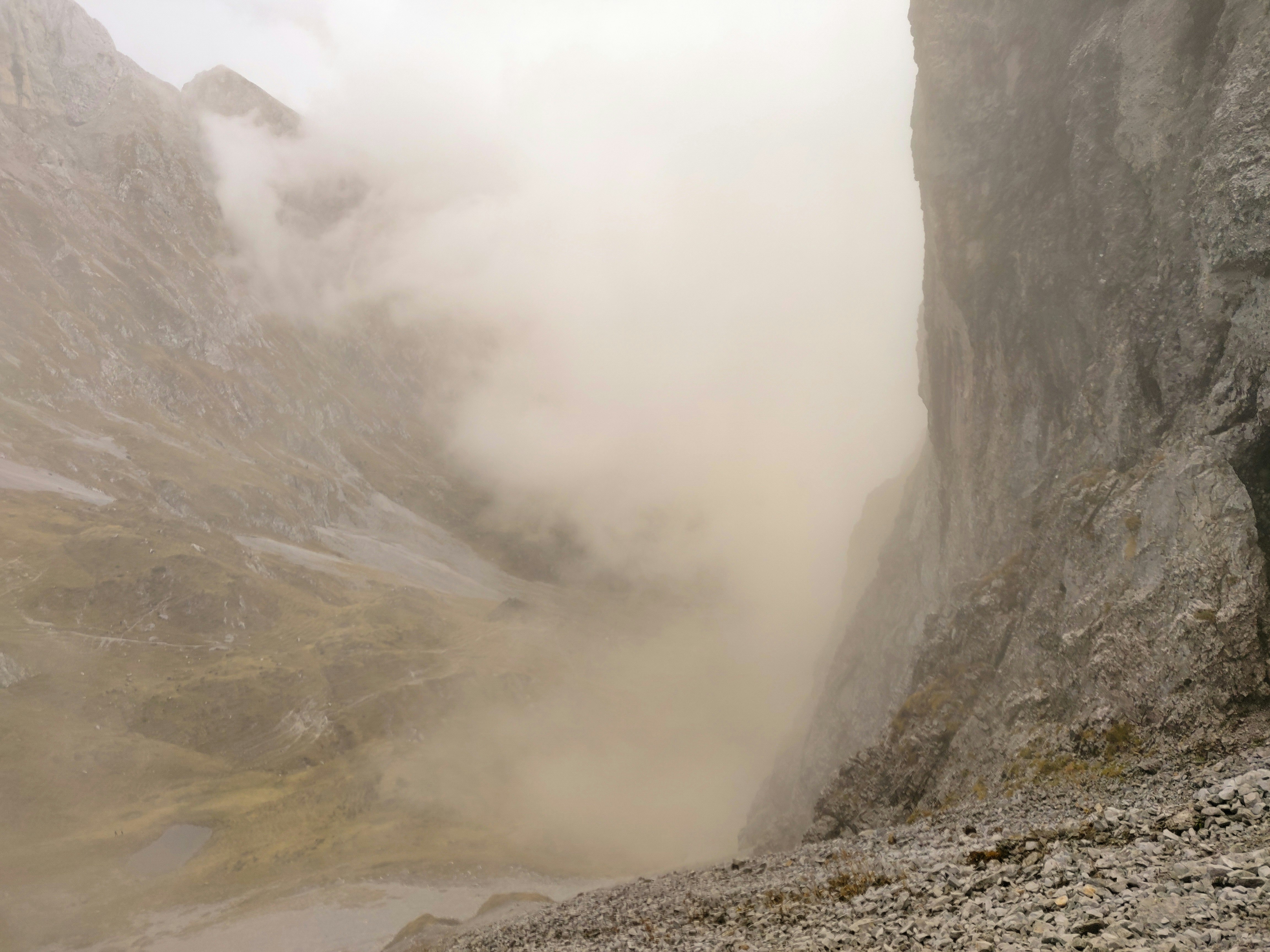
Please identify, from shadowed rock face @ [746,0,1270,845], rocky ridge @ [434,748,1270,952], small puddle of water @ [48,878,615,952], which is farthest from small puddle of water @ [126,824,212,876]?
rocky ridge @ [434,748,1270,952]

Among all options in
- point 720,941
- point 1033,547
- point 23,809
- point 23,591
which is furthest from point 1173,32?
point 23,591

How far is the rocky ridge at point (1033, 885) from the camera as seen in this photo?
12.8 meters

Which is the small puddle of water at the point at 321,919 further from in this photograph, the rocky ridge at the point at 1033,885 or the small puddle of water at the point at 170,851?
the rocky ridge at the point at 1033,885

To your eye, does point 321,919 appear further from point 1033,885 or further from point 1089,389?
point 1089,389

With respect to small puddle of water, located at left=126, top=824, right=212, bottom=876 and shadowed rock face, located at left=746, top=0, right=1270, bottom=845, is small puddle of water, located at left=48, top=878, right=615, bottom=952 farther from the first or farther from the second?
shadowed rock face, located at left=746, top=0, right=1270, bottom=845

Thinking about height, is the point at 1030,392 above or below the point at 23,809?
below

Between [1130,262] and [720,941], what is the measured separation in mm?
43143

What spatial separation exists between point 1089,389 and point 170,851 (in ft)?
458

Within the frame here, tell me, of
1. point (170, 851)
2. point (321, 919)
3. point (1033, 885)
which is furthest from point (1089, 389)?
point (170, 851)

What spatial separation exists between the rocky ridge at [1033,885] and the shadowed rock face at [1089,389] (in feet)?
21.2

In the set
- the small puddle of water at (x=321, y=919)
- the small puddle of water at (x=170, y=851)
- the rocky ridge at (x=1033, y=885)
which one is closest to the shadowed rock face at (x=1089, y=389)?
the rocky ridge at (x=1033, y=885)

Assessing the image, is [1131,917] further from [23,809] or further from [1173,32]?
[23,809]

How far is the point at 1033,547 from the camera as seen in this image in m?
45.8

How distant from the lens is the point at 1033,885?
52.7ft
